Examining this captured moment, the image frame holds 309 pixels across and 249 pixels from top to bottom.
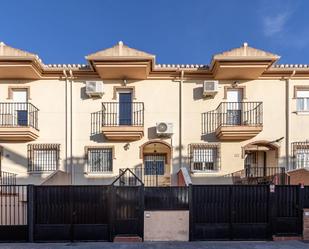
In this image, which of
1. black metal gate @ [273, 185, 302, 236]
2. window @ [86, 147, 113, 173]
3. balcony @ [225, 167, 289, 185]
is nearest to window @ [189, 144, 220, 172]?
balcony @ [225, 167, 289, 185]

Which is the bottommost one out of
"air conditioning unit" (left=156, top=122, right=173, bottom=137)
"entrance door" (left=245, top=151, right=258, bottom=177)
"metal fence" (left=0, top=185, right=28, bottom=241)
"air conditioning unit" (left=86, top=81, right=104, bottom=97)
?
"metal fence" (left=0, top=185, right=28, bottom=241)

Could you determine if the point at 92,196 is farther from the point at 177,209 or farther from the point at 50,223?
the point at 177,209

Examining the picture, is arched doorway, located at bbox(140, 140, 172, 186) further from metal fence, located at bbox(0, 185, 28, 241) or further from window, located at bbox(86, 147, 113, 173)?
metal fence, located at bbox(0, 185, 28, 241)

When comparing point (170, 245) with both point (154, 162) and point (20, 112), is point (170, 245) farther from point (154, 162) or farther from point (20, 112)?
point (20, 112)

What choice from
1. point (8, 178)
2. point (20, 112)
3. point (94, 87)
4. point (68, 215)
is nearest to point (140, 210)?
point (68, 215)

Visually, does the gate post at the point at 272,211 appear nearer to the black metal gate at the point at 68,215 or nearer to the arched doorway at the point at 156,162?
the arched doorway at the point at 156,162

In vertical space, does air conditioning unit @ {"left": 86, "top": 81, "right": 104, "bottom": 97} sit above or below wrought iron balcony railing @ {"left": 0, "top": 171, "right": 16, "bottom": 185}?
above

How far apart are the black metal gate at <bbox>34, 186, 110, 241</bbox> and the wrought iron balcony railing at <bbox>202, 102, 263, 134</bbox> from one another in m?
6.38

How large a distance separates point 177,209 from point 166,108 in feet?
18.0

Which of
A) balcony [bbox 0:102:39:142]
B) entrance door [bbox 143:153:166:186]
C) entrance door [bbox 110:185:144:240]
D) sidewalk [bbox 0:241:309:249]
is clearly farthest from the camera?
entrance door [bbox 143:153:166:186]

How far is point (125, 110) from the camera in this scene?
12.5 metres

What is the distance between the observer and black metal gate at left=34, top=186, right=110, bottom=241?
8.09 m

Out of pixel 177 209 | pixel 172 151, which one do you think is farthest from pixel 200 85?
pixel 177 209

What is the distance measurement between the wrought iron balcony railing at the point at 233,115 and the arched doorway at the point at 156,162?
217 cm
